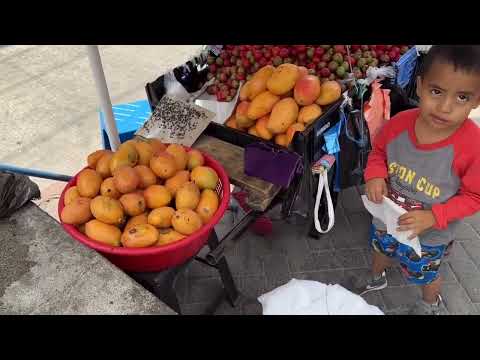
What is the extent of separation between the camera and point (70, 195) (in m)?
1.85

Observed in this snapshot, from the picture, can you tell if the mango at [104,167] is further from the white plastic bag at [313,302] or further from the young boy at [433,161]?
the young boy at [433,161]

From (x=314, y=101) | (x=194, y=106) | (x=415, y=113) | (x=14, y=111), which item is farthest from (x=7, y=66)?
(x=415, y=113)

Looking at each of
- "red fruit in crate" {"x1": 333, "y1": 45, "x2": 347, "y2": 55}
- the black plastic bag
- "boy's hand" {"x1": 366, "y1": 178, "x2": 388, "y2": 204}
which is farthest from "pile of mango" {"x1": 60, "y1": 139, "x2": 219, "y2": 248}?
"red fruit in crate" {"x1": 333, "y1": 45, "x2": 347, "y2": 55}

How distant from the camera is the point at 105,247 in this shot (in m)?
1.67

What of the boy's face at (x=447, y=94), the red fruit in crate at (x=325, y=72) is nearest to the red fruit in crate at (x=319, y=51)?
the red fruit in crate at (x=325, y=72)

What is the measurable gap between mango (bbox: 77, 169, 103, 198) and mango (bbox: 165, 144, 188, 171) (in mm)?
365

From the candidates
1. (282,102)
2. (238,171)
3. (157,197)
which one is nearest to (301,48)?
(282,102)

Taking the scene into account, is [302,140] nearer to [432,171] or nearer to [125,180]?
[432,171]

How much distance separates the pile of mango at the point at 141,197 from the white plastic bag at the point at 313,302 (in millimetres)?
458

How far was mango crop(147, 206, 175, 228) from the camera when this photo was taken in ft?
5.70

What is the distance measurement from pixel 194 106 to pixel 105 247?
3.74 feet

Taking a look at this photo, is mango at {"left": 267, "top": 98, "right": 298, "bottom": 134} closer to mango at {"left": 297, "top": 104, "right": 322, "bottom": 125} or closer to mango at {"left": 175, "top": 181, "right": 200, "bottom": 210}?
mango at {"left": 297, "top": 104, "right": 322, "bottom": 125}

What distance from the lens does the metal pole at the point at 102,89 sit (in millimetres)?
2088

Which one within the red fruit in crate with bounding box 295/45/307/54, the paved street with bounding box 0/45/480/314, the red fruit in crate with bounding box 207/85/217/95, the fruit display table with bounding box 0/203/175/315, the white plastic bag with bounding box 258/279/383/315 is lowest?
the paved street with bounding box 0/45/480/314
